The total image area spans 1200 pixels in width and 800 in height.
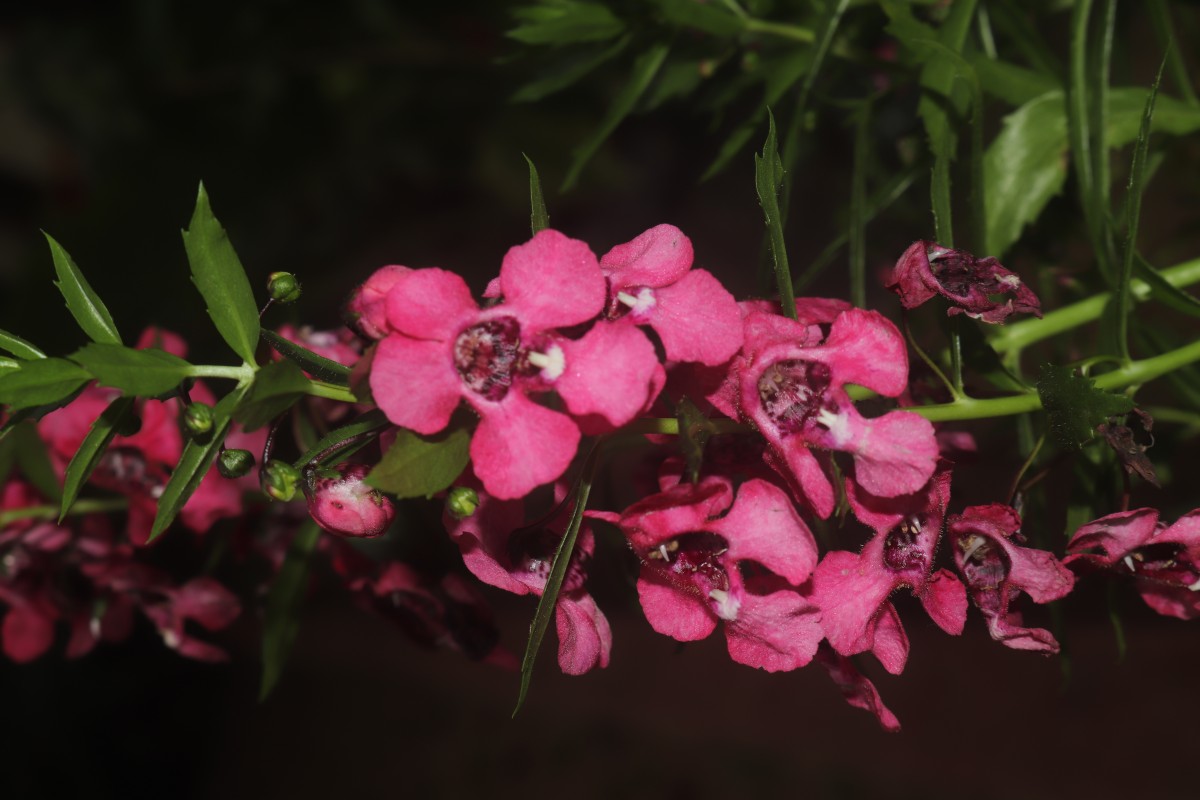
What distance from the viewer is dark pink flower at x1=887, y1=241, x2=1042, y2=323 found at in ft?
1.93

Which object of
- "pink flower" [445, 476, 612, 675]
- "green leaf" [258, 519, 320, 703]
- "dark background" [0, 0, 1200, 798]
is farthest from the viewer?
"dark background" [0, 0, 1200, 798]

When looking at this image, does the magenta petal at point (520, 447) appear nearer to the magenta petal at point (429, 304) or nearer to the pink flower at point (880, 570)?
the magenta petal at point (429, 304)

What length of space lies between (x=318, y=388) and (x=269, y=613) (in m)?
0.38

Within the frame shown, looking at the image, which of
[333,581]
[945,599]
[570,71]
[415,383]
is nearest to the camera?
[415,383]

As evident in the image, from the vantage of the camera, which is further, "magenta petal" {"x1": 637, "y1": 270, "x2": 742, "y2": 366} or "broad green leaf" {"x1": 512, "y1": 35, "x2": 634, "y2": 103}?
"broad green leaf" {"x1": 512, "y1": 35, "x2": 634, "y2": 103}

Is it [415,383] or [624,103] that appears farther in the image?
[624,103]

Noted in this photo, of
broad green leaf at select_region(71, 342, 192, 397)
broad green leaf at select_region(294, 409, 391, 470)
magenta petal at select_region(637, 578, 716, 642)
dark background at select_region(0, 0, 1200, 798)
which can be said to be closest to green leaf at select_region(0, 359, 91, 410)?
broad green leaf at select_region(71, 342, 192, 397)

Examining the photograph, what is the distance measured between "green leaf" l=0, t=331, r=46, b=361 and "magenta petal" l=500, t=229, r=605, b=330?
32 centimetres

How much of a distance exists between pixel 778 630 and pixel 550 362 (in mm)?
208

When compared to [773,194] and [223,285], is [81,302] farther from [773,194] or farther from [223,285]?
[773,194]

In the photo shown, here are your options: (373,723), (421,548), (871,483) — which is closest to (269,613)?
(421,548)

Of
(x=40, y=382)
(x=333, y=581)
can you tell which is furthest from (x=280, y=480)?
(x=333, y=581)

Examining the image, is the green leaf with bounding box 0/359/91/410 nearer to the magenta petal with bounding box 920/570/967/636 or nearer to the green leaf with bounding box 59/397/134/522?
the green leaf with bounding box 59/397/134/522

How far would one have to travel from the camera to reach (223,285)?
22.8 inches
